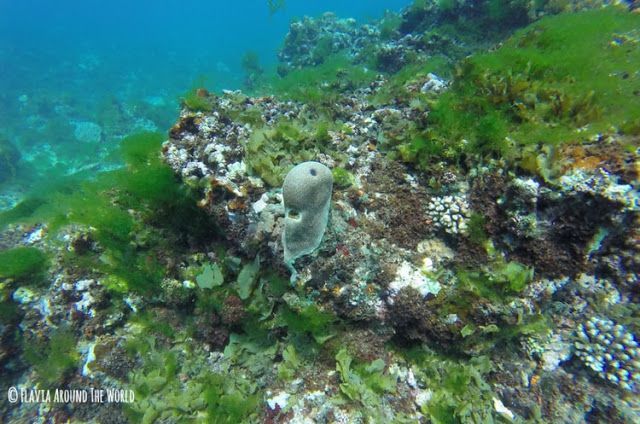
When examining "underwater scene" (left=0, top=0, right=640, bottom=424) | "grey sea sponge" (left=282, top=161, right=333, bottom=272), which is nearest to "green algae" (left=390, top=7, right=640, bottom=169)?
"underwater scene" (left=0, top=0, right=640, bottom=424)

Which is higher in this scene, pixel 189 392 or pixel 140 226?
pixel 140 226

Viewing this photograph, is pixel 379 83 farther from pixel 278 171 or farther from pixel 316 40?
pixel 316 40

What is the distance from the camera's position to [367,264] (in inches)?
153

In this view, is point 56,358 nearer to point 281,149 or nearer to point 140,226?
point 140,226

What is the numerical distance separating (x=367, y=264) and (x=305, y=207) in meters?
1.13

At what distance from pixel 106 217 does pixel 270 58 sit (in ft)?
143

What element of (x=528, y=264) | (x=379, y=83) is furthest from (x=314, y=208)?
(x=379, y=83)

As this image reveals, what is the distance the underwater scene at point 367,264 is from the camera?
11.6ft

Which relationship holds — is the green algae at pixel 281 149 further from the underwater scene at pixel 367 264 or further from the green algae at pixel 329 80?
the green algae at pixel 329 80

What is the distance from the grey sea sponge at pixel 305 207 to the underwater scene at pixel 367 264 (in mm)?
27

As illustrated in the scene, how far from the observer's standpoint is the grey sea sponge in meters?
3.45

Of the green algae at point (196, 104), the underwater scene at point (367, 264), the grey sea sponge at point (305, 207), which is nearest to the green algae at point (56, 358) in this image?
the underwater scene at point (367, 264)

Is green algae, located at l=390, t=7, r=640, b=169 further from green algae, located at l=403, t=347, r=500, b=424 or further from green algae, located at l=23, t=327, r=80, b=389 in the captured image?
green algae, located at l=23, t=327, r=80, b=389

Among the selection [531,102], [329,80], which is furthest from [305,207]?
[329,80]
